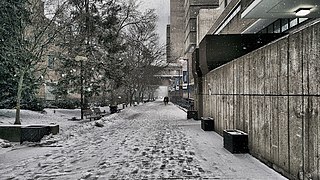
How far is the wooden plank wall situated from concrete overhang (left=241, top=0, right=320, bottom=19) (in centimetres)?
433

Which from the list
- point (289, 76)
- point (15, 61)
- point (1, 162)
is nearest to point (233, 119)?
point (289, 76)

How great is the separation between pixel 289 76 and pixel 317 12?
982 cm

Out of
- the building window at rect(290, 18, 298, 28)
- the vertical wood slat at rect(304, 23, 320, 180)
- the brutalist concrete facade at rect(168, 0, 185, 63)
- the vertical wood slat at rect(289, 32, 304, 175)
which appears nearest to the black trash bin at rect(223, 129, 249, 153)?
the vertical wood slat at rect(289, 32, 304, 175)

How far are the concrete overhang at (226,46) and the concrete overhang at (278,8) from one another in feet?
5.85

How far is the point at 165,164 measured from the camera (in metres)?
8.32

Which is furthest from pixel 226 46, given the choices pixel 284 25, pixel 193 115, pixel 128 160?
pixel 128 160

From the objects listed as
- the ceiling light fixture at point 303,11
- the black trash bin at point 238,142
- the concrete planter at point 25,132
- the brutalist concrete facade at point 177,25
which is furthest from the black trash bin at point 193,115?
the brutalist concrete facade at point 177,25

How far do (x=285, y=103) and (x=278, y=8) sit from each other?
9258 mm

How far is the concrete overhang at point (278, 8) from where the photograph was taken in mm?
13820

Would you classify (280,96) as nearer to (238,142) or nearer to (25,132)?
(238,142)

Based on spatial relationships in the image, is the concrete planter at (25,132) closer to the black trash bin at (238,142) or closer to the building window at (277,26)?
the black trash bin at (238,142)

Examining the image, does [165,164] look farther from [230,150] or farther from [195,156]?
[230,150]

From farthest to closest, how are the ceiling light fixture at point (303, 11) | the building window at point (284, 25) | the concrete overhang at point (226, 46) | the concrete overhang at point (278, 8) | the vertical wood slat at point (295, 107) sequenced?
the building window at point (284, 25), the concrete overhang at point (226, 46), the ceiling light fixture at point (303, 11), the concrete overhang at point (278, 8), the vertical wood slat at point (295, 107)

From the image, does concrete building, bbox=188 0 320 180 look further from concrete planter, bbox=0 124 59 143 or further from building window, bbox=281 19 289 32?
concrete planter, bbox=0 124 59 143
